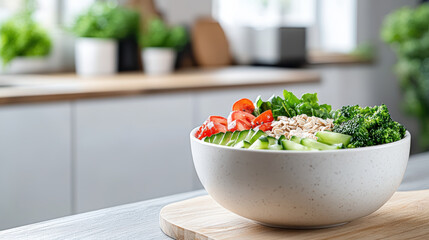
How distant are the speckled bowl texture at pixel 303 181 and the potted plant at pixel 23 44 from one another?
2.17 meters

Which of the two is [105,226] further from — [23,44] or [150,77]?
[23,44]

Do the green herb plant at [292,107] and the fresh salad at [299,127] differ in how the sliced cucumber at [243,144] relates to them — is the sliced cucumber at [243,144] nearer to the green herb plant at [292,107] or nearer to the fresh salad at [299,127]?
the fresh salad at [299,127]

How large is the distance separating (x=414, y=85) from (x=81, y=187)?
111 inches

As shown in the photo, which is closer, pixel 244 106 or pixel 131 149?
pixel 244 106

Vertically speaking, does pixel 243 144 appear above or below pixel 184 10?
below

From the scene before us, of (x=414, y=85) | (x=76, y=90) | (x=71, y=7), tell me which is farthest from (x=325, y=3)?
(x=76, y=90)

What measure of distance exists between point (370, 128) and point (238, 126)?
0.20 m

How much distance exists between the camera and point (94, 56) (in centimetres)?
295

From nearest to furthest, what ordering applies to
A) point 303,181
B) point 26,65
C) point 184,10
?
point 303,181
point 26,65
point 184,10

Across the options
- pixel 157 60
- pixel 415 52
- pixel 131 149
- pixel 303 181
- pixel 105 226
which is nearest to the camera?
pixel 303 181

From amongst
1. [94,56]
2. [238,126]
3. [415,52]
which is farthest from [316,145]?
[415,52]

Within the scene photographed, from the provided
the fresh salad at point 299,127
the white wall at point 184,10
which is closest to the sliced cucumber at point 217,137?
the fresh salad at point 299,127

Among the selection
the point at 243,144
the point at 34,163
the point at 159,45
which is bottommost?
the point at 34,163

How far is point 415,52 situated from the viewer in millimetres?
3824
